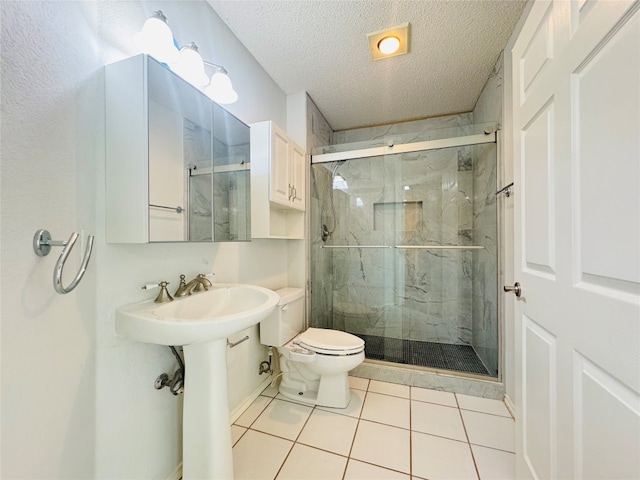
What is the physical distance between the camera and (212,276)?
1377 mm

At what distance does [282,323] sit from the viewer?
1.76m

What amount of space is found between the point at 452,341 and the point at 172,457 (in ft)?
7.86

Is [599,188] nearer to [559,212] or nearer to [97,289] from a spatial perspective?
[559,212]

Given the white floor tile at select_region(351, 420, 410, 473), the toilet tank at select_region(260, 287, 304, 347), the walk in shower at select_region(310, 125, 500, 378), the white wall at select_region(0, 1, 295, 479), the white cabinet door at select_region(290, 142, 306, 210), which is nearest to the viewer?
the white wall at select_region(0, 1, 295, 479)

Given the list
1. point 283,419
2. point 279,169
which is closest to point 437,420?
point 283,419

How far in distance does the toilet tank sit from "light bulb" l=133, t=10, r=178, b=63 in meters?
1.43

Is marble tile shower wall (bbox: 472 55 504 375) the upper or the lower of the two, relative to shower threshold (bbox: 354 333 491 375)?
A: upper

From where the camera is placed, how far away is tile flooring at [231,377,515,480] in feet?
4.00

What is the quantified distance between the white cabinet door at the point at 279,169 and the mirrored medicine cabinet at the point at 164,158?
273 mm

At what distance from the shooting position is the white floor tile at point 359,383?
75.3 inches

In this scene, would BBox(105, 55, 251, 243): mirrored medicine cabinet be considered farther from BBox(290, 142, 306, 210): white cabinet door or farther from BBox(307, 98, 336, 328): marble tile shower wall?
BBox(307, 98, 336, 328): marble tile shower wall

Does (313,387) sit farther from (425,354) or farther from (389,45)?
(389,45)

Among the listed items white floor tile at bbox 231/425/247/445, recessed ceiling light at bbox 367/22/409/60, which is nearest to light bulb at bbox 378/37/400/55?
recessed ceiling light at bbox 367/22/409/60

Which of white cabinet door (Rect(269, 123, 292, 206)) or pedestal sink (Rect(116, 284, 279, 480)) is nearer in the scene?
pedestal sink (Rect(116, 284, 279, 480))
